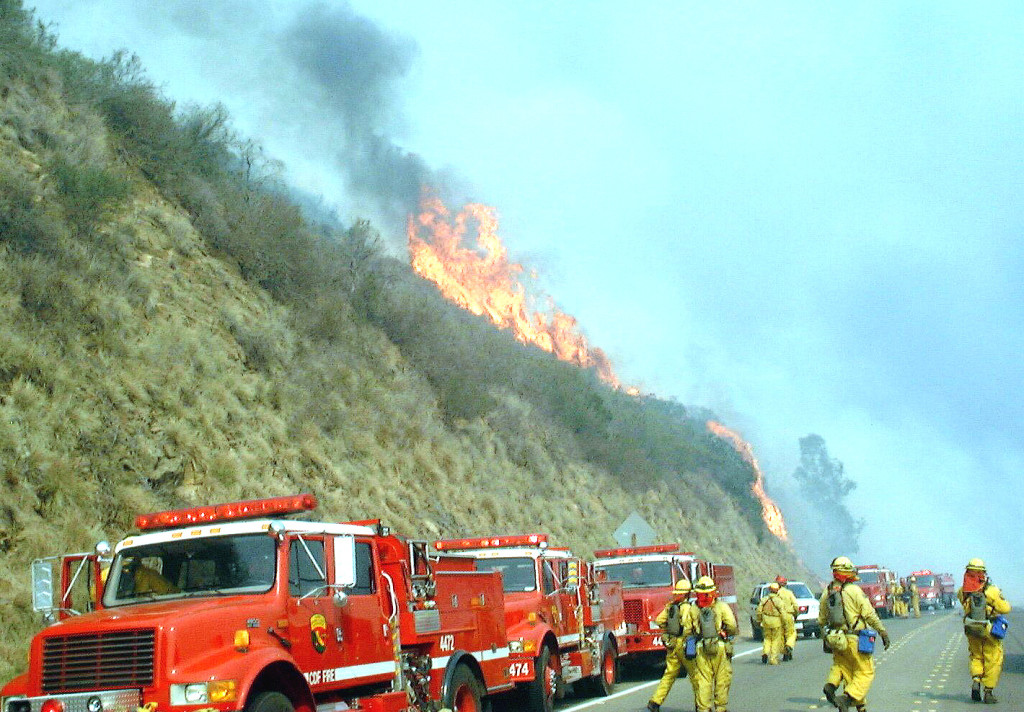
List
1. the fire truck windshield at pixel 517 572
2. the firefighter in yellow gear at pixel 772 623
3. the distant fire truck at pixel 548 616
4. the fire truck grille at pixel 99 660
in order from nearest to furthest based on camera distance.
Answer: the fire truck grille at pixel 99 660, the distant fire truck at pixel 548 616, the fire truck windshield at pixel 517 572, the firefighter in yellow gear at pixel 772 623

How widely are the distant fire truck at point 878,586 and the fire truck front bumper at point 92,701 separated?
116ft

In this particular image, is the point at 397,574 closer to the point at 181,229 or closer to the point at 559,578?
the point at 559,578

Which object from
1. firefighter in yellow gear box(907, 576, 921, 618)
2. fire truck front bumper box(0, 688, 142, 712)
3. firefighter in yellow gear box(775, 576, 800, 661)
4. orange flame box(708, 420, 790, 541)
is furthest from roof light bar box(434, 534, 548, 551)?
orange flame box(708, 420, 790, 541)

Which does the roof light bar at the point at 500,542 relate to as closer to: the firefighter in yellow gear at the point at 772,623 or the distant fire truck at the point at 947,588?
the firefighter in yellow gear at the point at 772,623

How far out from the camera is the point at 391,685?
32.6 ft

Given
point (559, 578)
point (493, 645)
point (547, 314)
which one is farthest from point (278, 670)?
point (547, 314)

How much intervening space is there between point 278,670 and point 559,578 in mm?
8139

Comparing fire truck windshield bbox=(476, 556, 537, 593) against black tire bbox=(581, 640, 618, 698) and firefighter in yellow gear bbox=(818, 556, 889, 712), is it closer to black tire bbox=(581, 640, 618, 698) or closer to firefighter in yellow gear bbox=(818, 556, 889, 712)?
black tire bbox=(581, 640, 618, 698)

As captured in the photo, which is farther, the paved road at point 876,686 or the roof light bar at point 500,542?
the roof light bar at point 500,542

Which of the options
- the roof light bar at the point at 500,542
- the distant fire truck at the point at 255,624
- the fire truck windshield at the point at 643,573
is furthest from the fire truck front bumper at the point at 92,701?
the fire truck windshield at the point at 643,573

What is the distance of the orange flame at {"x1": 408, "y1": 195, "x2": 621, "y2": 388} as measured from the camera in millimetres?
57156

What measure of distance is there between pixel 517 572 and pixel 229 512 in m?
6.82

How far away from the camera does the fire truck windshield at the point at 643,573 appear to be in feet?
70.8

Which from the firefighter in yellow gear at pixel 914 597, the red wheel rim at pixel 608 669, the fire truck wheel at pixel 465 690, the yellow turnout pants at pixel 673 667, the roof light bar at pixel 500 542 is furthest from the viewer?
the firefighter in yellow gear at pixel 914 597
